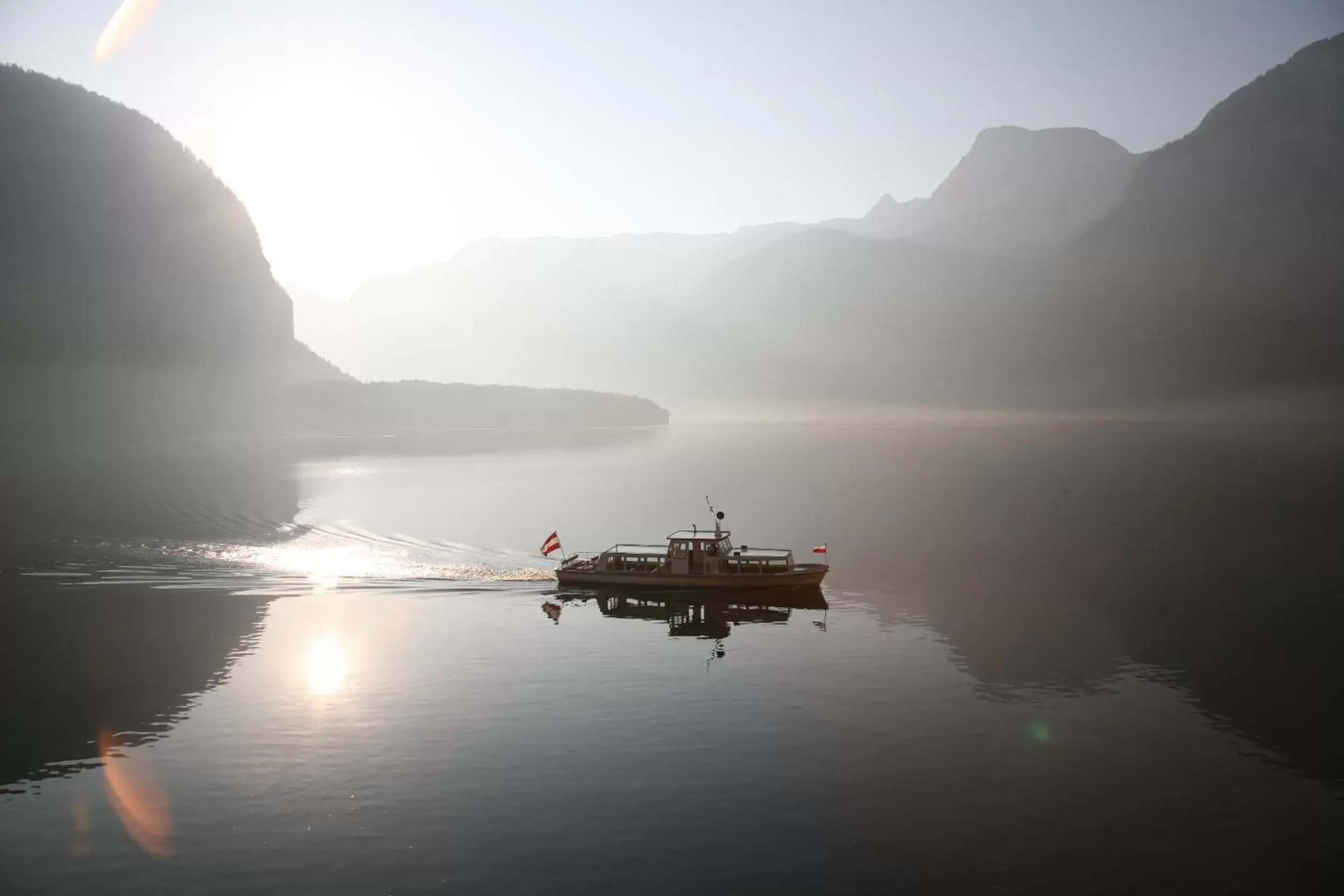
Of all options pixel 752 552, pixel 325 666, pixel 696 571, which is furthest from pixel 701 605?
pixel 325 666

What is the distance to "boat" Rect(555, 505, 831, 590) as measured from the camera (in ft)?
205

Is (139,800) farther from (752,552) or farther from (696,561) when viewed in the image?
(752,552)

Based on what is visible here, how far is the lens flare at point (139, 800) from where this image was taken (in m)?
27.3

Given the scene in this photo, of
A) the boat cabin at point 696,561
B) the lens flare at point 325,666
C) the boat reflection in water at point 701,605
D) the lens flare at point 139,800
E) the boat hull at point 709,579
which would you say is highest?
the boat cabin at point 696,561

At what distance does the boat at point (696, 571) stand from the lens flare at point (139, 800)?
111 feet

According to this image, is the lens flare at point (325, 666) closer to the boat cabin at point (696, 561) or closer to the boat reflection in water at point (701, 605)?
the boat reflection in water at point (701, 605)

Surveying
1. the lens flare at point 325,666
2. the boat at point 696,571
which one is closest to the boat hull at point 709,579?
the boat at point 696,571

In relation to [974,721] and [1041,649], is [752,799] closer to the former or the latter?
[974,721]

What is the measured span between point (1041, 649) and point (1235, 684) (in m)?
9.87

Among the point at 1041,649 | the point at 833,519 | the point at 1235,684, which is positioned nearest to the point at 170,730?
the point at 1041,649

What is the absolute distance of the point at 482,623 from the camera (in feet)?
184

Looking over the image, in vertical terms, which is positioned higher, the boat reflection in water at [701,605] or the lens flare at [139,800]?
the boat reflection in water at [701,605]

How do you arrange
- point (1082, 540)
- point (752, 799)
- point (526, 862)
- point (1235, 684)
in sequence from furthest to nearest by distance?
point (1082, 540)
point (1235, 684)
point (752, 799)
point (526, 862)

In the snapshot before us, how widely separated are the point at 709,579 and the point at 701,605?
224 cm
